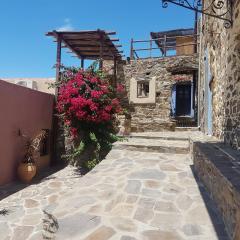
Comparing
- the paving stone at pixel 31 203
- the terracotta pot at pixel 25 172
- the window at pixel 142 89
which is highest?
the window at pixel 142 89

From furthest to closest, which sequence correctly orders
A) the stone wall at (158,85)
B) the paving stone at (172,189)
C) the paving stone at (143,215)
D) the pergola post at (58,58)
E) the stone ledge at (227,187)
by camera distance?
the stone wall at (158,85) → the pergola post at (58,58) → the paving stone at (172,189) → the paving stone at (143,215) → the stone ledge at (227,187)

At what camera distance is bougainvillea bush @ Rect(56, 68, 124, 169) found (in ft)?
29.4

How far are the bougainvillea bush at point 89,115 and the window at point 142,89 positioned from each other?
21.7 ft

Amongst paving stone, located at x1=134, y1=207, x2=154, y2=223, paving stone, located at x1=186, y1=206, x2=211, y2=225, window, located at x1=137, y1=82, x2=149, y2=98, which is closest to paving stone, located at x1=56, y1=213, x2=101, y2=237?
paving stone, located at x1=134, y1=207, x2=154, y2=223

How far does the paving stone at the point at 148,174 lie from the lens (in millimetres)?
6027

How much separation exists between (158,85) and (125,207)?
1175cm

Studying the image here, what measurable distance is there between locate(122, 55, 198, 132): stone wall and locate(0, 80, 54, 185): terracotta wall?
20.7 feet

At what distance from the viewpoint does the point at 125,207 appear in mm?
4746

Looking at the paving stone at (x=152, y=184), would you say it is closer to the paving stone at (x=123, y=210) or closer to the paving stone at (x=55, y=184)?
the paving stone at (x=123, y=210)

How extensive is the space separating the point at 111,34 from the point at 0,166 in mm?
6006

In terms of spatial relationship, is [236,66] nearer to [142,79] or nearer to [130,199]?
[130,199]

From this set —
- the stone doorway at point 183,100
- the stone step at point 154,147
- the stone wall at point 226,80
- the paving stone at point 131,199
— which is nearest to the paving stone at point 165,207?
the paving stone at point 131,199

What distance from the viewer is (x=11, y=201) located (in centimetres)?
695

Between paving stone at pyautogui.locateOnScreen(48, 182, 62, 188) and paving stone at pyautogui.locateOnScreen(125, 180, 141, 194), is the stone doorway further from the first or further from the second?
paving stone at pyautogui.locateOnScreen(125, 180, 141, 194)
